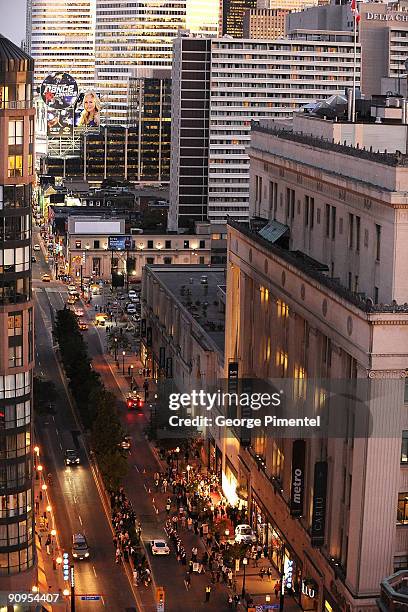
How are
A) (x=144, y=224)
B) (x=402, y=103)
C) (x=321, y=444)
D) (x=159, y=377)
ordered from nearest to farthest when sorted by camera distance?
(x=321, y=444), (x=402, y=103), (x=159, y=377), (x=144, y=224)

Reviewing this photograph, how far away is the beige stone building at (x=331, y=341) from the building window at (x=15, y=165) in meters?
12.6

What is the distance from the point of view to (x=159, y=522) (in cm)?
7231

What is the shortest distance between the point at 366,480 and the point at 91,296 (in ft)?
326

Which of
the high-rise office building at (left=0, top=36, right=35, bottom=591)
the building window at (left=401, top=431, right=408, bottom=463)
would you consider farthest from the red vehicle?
the building window at (left=401, top=431, right=408, bottom=463)

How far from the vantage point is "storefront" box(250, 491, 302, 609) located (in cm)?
6098

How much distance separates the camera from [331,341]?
184 ft

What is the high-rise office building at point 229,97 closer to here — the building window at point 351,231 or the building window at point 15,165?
the building window at point 15,165

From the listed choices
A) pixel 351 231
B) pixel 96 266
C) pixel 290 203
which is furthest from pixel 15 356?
pixel 96 266

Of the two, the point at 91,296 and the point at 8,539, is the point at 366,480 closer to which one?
the point at 8,539

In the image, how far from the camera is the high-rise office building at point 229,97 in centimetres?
16900

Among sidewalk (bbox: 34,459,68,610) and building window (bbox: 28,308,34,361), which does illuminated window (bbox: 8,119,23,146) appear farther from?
sidewalk (bbox: 34,459,68,610)

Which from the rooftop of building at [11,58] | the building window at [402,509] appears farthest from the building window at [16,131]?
the building window at [402,509]

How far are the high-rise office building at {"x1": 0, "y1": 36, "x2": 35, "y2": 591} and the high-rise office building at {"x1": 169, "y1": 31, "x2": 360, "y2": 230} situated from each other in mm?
111337

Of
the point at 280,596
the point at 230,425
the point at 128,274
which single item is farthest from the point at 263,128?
the point at 128,274
